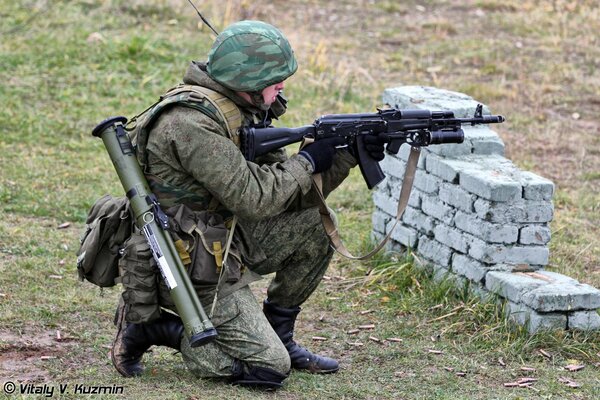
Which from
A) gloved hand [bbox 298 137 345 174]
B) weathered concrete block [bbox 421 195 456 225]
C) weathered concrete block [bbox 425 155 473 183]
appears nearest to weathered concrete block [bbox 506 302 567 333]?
weathered concrete block [bbox 421 195 456 225]

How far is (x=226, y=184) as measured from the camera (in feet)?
14.3

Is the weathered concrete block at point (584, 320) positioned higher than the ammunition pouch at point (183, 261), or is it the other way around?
the ammunition pouch at point (183, 261)

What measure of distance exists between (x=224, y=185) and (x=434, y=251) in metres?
2.08

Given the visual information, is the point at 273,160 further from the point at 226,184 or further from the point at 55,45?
the point at 55,45

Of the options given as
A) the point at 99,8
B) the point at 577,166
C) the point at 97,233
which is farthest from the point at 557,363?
the point at 99,8

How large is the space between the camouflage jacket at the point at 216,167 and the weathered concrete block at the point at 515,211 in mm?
1354

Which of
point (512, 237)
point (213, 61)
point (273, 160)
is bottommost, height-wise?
point (512, 237)

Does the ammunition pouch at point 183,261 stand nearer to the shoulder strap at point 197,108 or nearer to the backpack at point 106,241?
the backpack at point 106,241

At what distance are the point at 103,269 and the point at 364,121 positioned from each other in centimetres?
139

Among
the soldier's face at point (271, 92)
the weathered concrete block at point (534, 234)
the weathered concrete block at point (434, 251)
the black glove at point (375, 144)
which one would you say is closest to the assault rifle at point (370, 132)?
the black glove at point (375, 144)

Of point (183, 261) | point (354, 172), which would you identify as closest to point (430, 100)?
point (354, 172)

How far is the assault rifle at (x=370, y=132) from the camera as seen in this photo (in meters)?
4.55

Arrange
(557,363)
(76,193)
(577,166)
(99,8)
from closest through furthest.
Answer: (557,363)
(76,193)
(577,166)
(99,8)

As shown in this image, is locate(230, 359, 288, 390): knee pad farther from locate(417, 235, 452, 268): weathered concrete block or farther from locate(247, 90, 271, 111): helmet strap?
locate(417, 235, 452, 268): weathered concrete block
